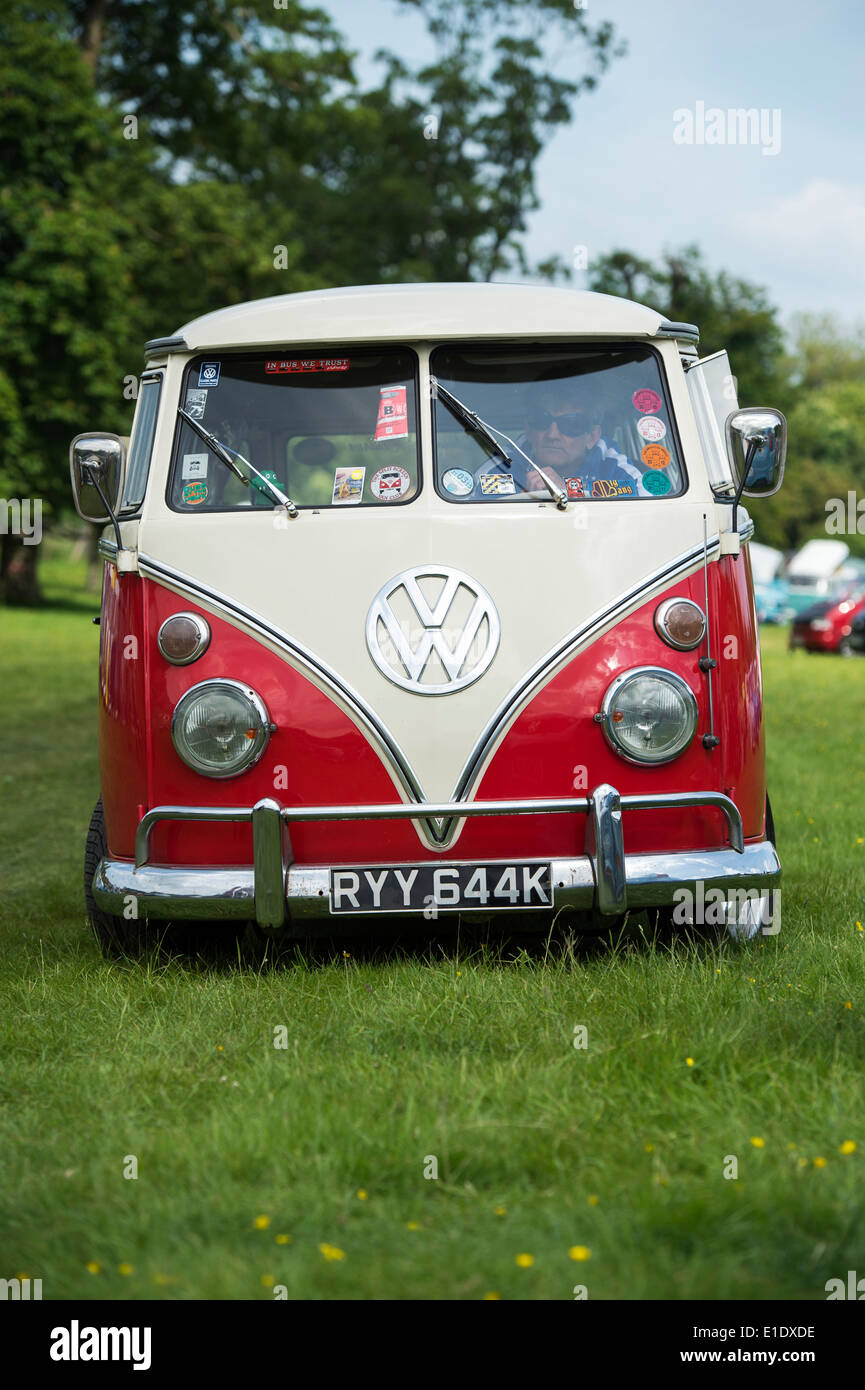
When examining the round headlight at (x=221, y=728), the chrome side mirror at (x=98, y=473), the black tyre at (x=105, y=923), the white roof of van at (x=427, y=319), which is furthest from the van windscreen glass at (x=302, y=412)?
the black tyre at (x=105, y=923)

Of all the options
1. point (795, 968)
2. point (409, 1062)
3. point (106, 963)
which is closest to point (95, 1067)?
point (409, 1062)

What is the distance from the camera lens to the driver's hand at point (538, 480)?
4.69 m

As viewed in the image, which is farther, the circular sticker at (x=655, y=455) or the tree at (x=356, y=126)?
the tree at (x=356, y=126)

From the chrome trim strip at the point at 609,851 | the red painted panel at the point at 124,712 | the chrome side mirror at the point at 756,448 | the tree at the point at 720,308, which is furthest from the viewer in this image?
the tree at the point at 720,308

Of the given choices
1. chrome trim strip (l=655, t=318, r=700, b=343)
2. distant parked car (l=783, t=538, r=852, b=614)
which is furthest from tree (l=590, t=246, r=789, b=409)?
chrome trim strip (l=655, t=318, r=700, b=343)

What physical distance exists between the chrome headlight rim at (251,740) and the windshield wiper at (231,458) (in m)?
0.67

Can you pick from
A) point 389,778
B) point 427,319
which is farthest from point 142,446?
point 389,778

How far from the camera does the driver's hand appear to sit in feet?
15.4

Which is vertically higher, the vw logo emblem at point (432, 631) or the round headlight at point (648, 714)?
the vw logo emblem at point (432, 631)

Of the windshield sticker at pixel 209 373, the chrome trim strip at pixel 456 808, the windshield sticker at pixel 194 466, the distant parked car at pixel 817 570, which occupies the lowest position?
the distant parked car at pixel 817 570

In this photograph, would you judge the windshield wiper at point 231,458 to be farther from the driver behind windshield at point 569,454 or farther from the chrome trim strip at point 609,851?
the chrome trim strip at point 609,851

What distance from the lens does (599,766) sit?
4.43m

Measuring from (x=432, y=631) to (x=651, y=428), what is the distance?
1105 millimetres

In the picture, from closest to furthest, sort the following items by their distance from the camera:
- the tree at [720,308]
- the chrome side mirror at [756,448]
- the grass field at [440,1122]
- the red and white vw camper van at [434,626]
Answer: the grass field at [440,1122] < the red and white vw camper van at [434,626] < the chrome side mirror at [756,448] < the tree at [720,308]
